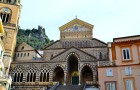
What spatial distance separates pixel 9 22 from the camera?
40.2 metres

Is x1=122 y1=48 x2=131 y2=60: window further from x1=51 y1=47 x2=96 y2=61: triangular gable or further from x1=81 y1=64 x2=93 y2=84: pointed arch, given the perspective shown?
x1=81 y1=64 x2=93 y2=84: pointed arch

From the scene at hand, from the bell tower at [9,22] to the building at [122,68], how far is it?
18389 mm

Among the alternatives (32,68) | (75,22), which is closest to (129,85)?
(32,68)

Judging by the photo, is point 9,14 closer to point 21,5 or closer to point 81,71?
point 21,5

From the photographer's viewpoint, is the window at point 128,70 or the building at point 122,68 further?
the window at point 128,70

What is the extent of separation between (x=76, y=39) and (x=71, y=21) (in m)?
4.03

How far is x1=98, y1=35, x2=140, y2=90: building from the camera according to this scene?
2206cm

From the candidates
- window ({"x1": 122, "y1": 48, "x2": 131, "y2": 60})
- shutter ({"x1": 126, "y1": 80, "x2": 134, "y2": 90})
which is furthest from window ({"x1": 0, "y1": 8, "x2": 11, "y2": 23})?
shutter ({"x1": 126, "y1": 80, "x2": 134, "y2": 90})

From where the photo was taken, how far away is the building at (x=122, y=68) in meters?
22.1

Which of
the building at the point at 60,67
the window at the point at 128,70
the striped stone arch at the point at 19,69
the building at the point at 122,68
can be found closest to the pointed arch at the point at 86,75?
the building at the point at 60,67

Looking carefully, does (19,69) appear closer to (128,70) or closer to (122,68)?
(122,68)

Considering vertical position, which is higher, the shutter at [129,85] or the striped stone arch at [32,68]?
the striped stone arch at [32,68]

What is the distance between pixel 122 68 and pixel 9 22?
24923 mm

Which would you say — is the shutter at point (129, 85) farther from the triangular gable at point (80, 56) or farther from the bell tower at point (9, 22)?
the bell tower at point (9, 22)
